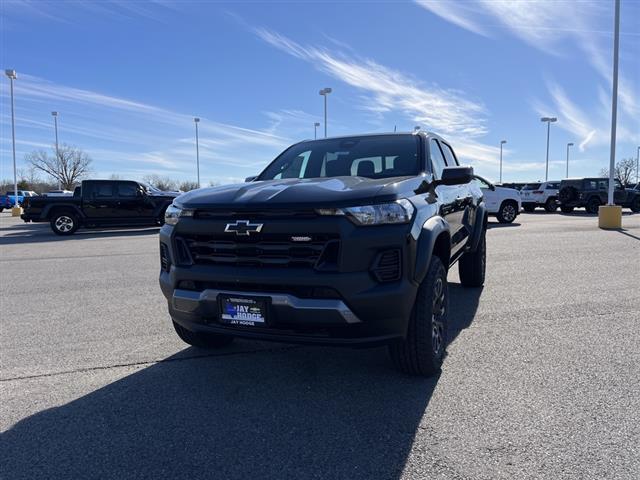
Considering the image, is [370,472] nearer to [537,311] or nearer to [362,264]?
[362,264]

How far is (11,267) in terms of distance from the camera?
8812 mm

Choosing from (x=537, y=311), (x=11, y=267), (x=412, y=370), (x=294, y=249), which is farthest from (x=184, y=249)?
(x=11, y=267)

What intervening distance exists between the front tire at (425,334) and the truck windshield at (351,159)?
0.99 meters

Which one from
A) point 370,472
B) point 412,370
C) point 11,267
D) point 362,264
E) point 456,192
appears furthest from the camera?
point 11,267

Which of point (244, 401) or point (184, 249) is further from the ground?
point (184, 249)

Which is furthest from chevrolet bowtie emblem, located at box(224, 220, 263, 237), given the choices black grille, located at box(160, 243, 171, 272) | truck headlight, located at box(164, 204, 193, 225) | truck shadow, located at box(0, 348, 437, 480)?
truck shadow, located at box(0, 348, 437, 480)

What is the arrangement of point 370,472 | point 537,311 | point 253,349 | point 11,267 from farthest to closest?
point 11,267, point 537,311, point 253,349, point 370,472

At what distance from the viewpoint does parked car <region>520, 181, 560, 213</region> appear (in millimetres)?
26422

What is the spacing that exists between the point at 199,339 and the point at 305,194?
5.53 feet

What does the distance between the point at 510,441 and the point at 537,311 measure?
9.64ft

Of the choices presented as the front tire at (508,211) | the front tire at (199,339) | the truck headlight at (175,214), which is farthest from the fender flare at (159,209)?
the truck headlight at (175,214)

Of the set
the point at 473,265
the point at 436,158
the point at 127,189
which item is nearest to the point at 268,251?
the point at 436,158

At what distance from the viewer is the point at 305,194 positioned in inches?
115

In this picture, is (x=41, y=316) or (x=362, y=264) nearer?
(x=362, y=264)
